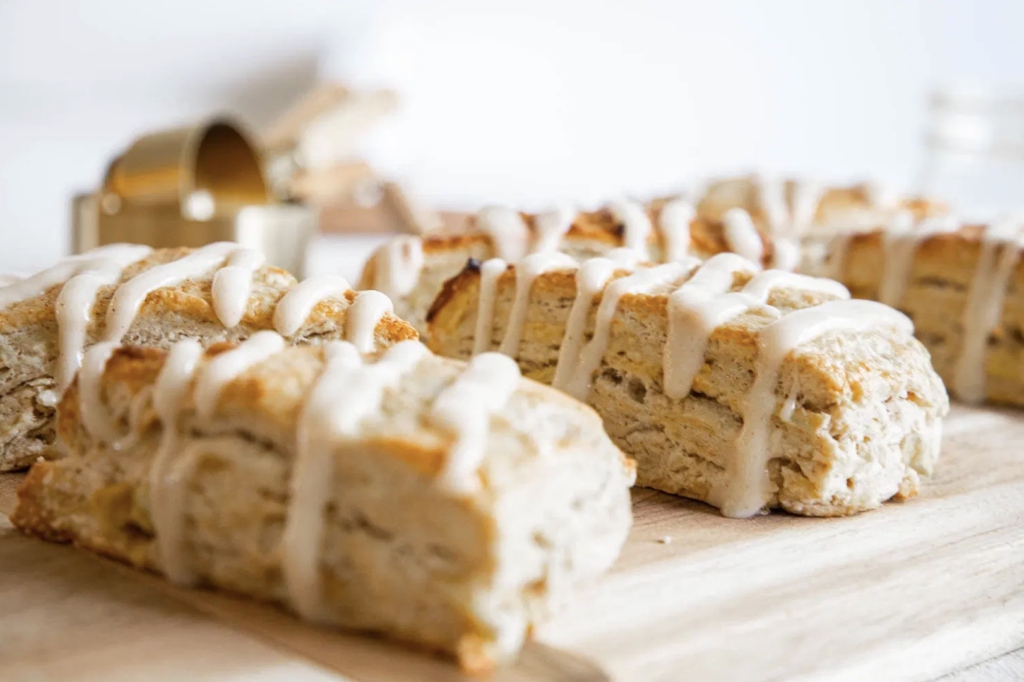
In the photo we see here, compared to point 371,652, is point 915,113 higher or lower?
higher

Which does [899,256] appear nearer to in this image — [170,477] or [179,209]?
[179,209]

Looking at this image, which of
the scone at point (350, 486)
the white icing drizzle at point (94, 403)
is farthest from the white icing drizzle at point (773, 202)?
the white icing drizzle at point (94, 403)

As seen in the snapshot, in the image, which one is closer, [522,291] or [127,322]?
[127,322]

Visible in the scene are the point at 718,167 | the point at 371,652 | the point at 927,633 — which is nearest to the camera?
the point at 371,652

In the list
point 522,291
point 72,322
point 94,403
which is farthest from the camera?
point 522,291

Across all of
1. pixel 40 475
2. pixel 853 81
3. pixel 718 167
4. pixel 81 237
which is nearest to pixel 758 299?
pixel 40 475

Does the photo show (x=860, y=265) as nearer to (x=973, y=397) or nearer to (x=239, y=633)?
(x=973, y=397)

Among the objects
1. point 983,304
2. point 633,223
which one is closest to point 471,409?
point 633,223
